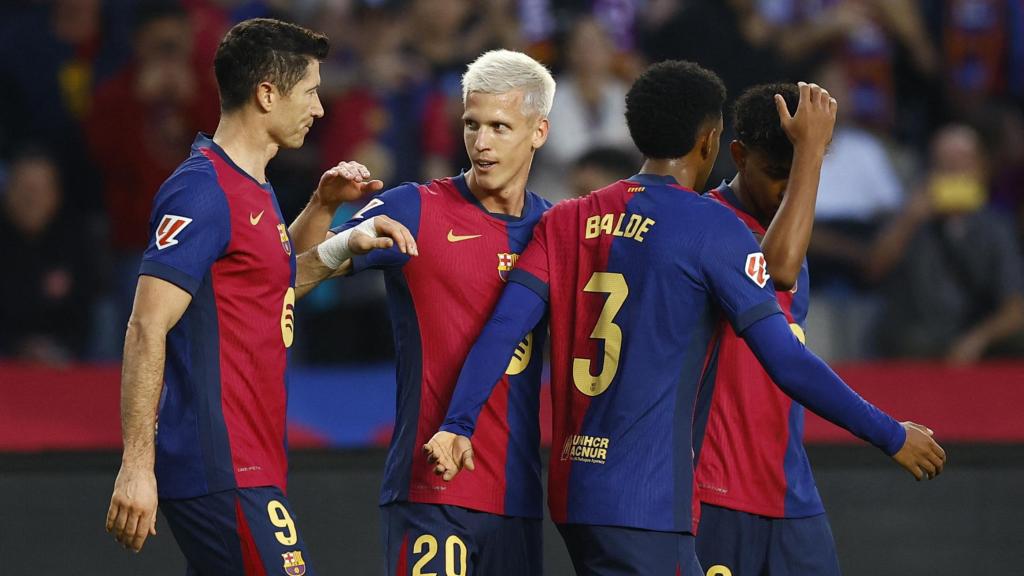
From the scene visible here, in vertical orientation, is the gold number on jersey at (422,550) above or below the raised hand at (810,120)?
below

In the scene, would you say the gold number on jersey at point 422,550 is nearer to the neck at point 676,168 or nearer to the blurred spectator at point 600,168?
the neck at point 676,168

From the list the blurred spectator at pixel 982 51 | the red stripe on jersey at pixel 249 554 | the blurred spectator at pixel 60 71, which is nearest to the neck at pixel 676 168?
the red stripe on jersey at pixel 249 554

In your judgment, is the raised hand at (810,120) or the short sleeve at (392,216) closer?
the raised hand at (810,120)

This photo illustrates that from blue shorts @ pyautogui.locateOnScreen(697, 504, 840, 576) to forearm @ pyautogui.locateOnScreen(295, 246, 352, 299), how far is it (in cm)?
138

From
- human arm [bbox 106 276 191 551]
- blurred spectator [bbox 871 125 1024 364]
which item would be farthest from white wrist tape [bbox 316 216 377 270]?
blurred spectator [bbox 871 125 1024 364]

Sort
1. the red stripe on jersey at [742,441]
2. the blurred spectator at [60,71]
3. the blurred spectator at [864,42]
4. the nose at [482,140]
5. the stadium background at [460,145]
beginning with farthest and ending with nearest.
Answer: the blurred spectator at [864,42]
the blurred spectator at [60,71]
the stadium background at [460,145]
the nose at [482,140]
the red stripe on jersey at [742,441]

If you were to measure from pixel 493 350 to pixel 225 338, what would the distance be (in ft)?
2.56

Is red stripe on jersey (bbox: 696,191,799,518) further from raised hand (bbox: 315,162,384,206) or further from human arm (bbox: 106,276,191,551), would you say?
human arm (bbox: 106,276,191,551)

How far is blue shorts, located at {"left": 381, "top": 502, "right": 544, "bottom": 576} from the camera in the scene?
458cm

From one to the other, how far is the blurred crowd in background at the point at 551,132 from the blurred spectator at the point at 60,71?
0.01 meters

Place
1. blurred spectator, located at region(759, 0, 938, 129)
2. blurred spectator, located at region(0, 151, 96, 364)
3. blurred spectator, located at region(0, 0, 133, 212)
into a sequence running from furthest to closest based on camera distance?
blurred spectator, located at region(759, 0, 938, 129), blurred spectator, located at region(0, 0, 133, 212), blurred spectator, located at region(0, 151, 96, 364)

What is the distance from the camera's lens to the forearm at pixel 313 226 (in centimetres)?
505

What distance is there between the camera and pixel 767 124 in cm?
472

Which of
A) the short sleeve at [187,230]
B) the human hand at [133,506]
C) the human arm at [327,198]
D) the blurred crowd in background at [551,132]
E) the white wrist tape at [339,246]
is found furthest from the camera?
the blurred crowd in background at [551,132]
